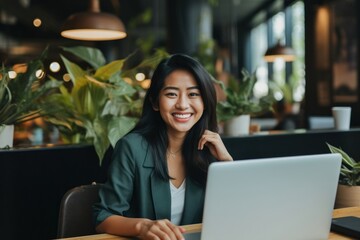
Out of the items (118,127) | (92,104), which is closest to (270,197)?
(118,127)

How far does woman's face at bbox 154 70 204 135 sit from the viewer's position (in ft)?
5.42

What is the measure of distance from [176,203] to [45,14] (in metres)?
9.27

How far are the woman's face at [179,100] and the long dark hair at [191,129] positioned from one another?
21 mm

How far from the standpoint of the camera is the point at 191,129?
70.9 inches

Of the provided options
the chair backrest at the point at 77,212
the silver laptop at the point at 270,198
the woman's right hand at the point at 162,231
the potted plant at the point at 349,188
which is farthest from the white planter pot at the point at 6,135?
the potted plant at the point at 349,188

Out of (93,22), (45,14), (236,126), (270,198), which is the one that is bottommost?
(270,198)

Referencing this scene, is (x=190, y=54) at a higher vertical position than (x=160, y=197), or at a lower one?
higher

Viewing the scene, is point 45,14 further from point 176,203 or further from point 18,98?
point 176,203

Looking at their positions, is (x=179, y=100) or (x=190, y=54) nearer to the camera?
(x=179, y=100)

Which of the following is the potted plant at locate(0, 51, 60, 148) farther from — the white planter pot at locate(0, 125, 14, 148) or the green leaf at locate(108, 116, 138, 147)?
the green leaf at locate(108, 116, 138, 147)

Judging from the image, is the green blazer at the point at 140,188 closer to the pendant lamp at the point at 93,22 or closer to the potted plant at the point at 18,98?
the potted plant at the point at 18,98

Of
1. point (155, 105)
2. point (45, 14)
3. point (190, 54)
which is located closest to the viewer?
point (155, 105)

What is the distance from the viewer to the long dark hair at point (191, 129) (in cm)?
167

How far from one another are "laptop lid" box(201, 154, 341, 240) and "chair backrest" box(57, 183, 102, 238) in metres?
0.64
